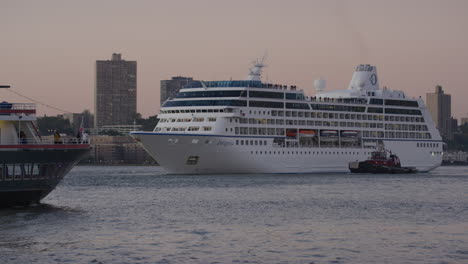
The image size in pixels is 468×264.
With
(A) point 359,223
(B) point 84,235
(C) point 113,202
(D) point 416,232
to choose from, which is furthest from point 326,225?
(C) point 113,202

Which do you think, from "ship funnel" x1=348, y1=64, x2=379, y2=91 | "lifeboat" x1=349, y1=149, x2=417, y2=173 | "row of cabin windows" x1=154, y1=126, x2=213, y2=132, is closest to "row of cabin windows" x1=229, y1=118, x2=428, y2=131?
"row of cabin windows" x1=154, y1=126, x2=213, y2=132

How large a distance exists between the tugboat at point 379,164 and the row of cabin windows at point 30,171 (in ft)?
261

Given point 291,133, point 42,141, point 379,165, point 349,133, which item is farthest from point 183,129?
point 42,141

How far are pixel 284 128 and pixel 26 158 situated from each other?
72.0 meters

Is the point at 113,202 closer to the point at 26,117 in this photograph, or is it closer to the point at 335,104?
the point at 26,117

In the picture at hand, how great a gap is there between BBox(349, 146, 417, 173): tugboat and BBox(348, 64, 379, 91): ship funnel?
15.0 m

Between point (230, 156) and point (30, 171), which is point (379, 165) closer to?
point (230, 156)

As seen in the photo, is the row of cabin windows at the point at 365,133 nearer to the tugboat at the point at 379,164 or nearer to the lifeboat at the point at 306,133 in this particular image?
the tugboat at the point at 379,164

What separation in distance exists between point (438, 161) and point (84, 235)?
112312mm

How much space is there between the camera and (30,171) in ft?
175

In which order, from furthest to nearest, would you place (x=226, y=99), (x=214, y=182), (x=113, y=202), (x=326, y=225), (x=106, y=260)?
(x=226, y=99) → (x=214, y=182) → (x=113, y=202) → (x=326, y=225) → (x=106, y=260)

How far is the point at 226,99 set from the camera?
114875 mm

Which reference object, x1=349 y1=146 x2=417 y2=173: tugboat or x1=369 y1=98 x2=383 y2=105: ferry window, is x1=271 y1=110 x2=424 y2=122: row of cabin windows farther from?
x1=349 y1=146 x2=417 y2=173: tugboat

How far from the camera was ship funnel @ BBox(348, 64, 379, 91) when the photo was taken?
147 m
